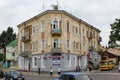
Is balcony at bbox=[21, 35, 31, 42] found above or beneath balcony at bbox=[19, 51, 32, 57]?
above

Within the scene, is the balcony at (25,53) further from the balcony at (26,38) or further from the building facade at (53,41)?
the balcony at (26,38)

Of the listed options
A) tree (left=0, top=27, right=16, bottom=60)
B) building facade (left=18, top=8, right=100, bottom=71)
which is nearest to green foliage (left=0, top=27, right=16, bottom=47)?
tree (left=0, top=27, right=16, bottom=60)

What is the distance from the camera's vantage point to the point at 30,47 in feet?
247

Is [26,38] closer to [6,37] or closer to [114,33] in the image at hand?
[114,33]

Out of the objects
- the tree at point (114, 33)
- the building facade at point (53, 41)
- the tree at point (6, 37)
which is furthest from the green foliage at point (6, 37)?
the building facade at point (53, 41)

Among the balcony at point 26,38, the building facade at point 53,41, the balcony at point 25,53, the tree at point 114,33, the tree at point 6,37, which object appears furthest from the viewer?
the tree at point 6,37

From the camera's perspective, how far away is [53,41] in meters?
67.6

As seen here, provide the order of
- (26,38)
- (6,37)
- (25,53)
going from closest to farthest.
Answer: (26,38) < (25,53) < (6,37)

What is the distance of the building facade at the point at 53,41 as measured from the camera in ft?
221

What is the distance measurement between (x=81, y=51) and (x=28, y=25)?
12877mm

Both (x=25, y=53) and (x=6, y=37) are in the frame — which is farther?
(x=6, y=37)

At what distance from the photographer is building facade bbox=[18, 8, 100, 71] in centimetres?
6725

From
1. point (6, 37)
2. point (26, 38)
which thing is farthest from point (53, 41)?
point (6, 37)

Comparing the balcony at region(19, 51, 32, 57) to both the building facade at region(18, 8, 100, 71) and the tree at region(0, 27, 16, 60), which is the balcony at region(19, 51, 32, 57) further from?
the tree at region(0, 27, 16, 60)
